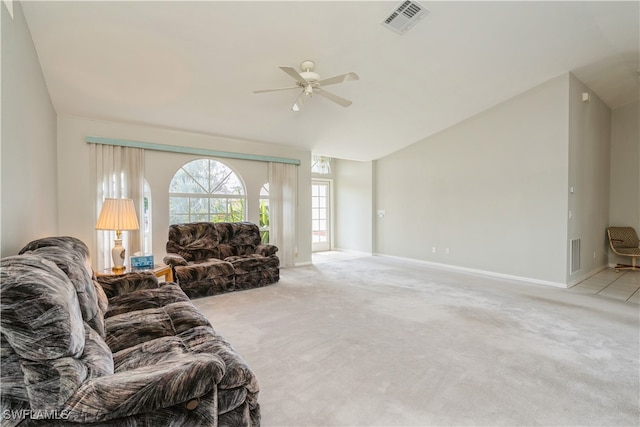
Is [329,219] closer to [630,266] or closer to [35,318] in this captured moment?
[630,266]

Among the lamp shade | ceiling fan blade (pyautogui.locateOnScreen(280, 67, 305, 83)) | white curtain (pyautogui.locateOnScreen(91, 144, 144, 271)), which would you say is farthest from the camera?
white curtain (pyautogui.locateOnScreen(91, 144, 144, 271))

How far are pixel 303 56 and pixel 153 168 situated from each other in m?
2.91

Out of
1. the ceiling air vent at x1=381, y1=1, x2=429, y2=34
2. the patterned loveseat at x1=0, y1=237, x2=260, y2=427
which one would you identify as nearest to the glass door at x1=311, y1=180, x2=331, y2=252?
the ceiling air vent at x1=381, y1=1, x2=429, y2=34

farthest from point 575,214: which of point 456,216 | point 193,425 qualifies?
point 193,425

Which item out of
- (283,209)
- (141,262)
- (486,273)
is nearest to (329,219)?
(283,209)

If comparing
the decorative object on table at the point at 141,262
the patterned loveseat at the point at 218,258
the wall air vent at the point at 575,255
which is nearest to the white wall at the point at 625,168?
the wall air vent at the point at 575,255

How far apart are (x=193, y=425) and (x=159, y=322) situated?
0.95 meters

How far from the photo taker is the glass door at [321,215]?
8.43 m

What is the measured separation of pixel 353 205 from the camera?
8234 mm

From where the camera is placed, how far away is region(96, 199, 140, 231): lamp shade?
3150 mm

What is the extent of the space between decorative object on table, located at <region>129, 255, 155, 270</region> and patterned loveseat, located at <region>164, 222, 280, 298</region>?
54 cm

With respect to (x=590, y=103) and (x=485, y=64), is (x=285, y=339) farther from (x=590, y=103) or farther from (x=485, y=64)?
(x=590, y=103)

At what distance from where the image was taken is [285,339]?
279 cm

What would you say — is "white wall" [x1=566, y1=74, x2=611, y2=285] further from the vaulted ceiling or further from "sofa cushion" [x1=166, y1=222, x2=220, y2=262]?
"sofa cushion" [x1=166, y1=222, x2=220, y2=262]
